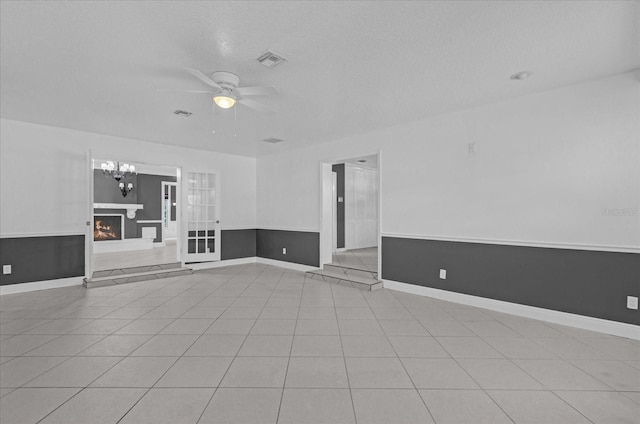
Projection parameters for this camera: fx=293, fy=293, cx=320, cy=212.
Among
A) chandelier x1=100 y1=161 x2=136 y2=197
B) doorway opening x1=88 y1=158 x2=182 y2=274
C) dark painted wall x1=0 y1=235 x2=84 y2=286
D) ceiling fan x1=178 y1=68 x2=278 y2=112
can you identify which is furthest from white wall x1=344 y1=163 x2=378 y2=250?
chandelier x1=100 y1=161 x2=136 y2=197

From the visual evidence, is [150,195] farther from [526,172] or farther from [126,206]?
[526,172]

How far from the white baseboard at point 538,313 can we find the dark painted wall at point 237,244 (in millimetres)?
4185

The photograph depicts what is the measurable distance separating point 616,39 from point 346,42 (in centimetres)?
230

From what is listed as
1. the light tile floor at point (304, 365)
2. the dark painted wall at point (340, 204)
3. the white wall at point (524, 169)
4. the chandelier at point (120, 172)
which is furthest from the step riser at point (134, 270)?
the white wall at point (524, 169)

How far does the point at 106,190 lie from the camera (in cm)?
945

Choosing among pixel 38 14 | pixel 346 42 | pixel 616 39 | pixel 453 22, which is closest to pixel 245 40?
pixel 346 42

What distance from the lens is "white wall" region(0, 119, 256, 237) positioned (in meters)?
4.68

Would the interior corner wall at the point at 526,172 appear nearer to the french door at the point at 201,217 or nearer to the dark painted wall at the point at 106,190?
the french door at the point at 201,217

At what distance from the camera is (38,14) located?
2.19 metres

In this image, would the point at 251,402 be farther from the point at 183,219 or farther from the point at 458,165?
the point at 183,219

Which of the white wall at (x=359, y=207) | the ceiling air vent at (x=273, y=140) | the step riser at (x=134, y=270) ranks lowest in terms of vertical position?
the step riser at (x=134, y=270)

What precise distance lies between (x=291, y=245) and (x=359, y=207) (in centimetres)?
279

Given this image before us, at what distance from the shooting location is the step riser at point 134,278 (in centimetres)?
504

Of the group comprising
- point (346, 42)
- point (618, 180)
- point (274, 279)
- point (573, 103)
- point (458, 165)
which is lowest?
point (274, 279)
